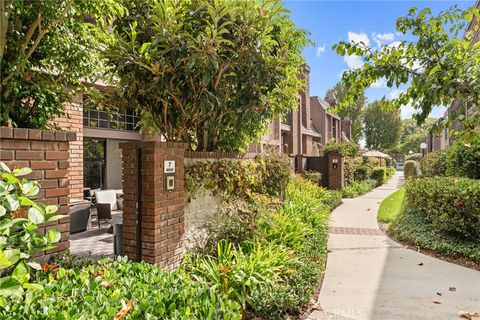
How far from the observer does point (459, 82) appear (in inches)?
112

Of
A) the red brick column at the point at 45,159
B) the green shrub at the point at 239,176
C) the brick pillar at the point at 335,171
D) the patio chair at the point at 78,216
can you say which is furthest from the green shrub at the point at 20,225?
the brick pillar at the point at 335,171

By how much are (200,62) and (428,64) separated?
2.70m

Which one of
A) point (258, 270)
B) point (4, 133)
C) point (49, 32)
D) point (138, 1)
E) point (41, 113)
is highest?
point (138, 1)

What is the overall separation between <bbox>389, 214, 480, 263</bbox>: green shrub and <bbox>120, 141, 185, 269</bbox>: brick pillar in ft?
17.1

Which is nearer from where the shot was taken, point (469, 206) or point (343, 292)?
point (343, 292)

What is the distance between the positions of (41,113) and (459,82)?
172 inches

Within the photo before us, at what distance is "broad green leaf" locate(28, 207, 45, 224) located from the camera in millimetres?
2146

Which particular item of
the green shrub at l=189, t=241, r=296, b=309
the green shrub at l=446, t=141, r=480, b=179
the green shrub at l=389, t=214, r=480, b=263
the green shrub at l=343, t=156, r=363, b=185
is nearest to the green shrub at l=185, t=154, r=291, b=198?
the green shrub at l=189, t=241, r=296, b=309

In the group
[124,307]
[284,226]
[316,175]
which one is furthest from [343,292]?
[316,175]

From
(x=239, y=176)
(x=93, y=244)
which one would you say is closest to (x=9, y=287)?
(x=239, y=176)

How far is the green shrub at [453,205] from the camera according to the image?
6.20 metres

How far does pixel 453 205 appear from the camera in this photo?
6.45m

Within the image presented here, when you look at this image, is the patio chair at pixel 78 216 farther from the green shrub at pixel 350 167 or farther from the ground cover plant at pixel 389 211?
the green shrub at pixel 350 167

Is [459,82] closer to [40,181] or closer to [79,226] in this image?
[40,181]
